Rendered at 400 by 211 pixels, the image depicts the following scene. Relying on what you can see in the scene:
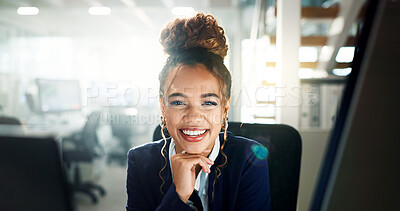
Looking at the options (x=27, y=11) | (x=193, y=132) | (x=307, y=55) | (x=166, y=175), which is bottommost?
(x=166, y=175)

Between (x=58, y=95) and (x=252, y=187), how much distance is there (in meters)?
2.67

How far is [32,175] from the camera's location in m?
0.29

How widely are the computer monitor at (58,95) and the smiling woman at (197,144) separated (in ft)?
7.49

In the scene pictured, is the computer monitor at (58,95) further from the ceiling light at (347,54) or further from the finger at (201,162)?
the ceiling light at (347,54)

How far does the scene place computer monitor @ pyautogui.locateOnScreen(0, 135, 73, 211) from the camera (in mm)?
275

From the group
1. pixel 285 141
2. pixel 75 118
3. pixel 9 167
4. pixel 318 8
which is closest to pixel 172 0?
pixel 75 118

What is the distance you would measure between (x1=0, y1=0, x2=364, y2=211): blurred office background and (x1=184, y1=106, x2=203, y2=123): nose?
4.9 inches

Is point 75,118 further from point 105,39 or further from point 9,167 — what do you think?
point 9,167

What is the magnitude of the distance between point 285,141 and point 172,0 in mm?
2941

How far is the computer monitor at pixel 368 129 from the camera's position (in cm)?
26

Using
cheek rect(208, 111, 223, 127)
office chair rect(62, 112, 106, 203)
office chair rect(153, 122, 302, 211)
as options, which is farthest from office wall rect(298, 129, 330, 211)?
office chair rect(62, 112, 106, 203)

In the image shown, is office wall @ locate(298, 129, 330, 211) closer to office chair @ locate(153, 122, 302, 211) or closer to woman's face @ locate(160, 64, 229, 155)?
office chair @ locate(153, 122, 302, 211)

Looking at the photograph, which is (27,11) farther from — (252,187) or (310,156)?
(252,187)

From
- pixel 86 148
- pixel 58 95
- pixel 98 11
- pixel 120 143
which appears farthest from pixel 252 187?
pixel 98 11
